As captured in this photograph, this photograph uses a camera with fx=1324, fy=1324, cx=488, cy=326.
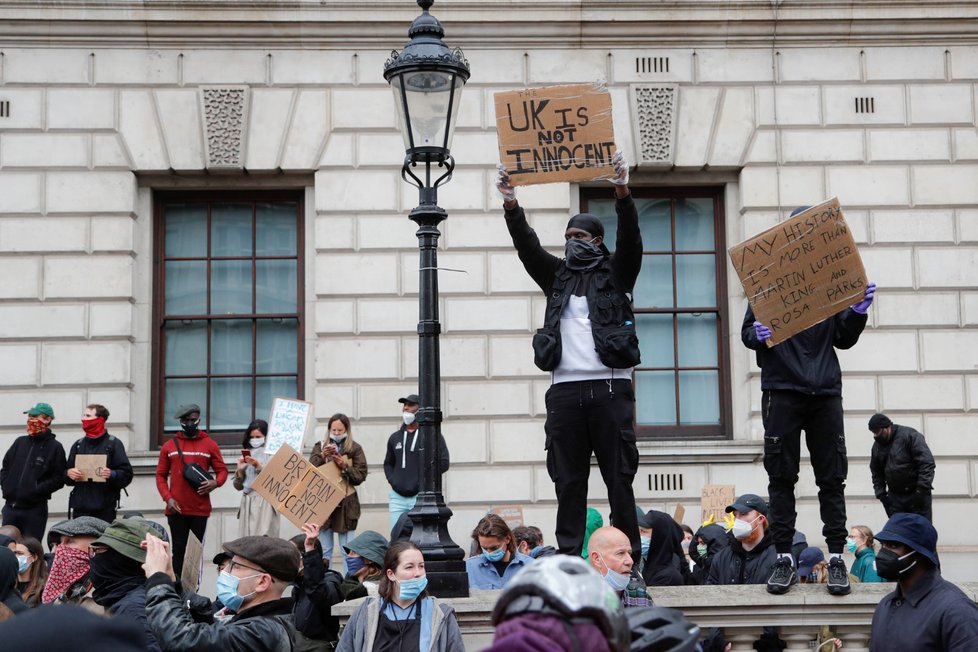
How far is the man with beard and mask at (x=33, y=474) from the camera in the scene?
43.9ft

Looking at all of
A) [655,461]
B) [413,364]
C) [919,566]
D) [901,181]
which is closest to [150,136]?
[413,364]

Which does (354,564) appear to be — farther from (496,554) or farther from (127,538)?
(127,538)

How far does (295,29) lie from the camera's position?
15688mm

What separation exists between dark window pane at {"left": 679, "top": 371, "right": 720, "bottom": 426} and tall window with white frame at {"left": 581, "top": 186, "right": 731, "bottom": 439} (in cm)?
1

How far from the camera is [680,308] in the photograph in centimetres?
1620

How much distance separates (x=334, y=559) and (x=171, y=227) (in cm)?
467

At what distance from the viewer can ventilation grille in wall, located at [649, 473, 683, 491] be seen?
49.5 ft

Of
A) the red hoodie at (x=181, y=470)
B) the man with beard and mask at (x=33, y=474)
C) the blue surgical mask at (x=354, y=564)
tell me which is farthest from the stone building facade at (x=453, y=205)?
the blue surgical mask at (x=354, y=564)

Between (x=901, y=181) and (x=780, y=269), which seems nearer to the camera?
(x=780, y=269)

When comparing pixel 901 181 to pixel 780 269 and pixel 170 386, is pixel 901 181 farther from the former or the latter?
pixel 170 386

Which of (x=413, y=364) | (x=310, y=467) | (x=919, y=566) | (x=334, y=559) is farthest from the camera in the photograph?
(x=413, y=364)

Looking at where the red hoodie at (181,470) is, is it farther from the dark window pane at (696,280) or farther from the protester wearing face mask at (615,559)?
the protester wearing face mask at (615,559)

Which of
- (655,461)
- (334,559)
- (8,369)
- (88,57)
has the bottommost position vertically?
(334,559)

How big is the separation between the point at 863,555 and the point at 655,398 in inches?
204
